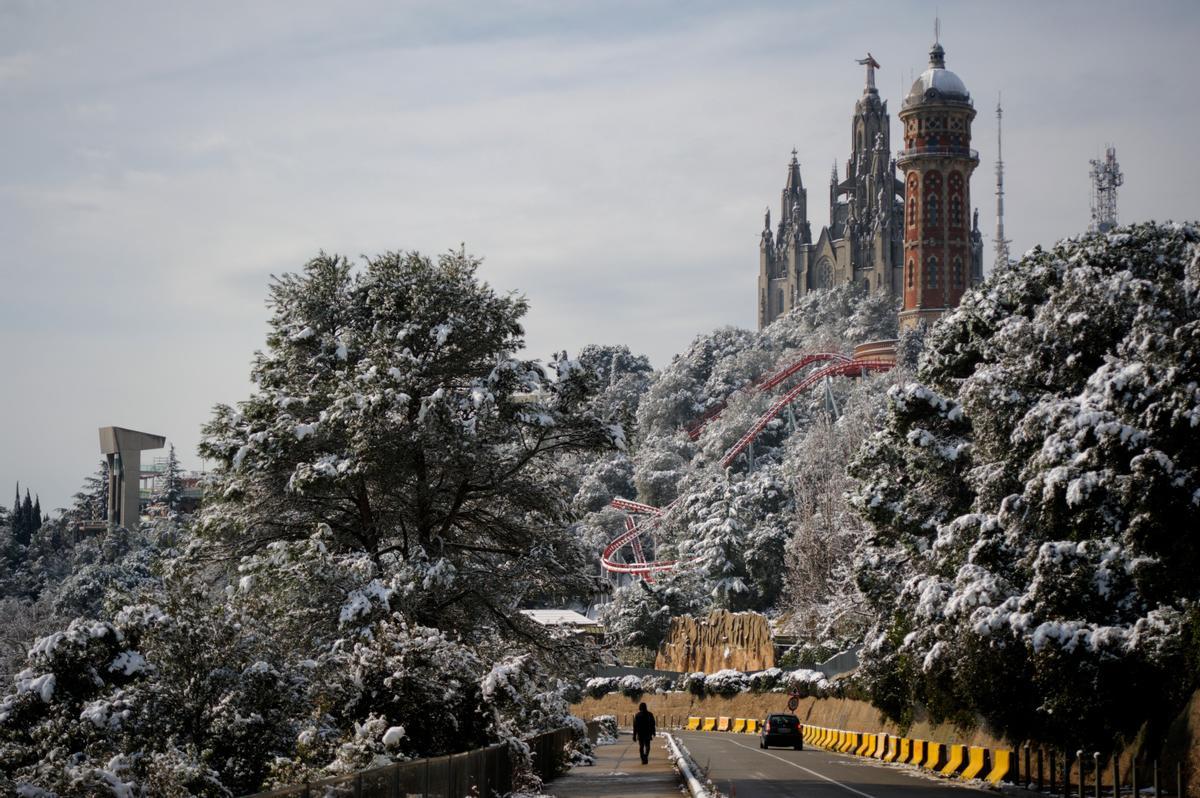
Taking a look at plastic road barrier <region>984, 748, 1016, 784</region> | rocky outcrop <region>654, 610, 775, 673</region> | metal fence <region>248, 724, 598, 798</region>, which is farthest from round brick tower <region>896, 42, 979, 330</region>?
metal fence <region>248, 724, 598, 798</region>

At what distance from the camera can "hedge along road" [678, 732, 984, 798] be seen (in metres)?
27.8

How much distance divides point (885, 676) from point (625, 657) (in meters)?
52.1

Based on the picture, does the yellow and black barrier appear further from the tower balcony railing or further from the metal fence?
the tower balcony railing

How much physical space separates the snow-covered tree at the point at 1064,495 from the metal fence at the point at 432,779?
9691 millimetres

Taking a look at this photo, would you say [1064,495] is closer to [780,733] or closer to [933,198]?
[780,733]

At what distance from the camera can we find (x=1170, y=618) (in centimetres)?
2608

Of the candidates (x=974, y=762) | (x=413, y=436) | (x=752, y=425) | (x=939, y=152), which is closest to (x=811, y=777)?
(x=974, y=762)

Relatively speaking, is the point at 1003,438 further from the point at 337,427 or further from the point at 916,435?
the point at 337,427

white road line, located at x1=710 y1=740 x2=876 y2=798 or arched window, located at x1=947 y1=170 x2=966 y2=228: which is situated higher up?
arched window, located at x1=947 y1=170 x2=966 y2=228

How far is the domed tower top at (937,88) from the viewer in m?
162

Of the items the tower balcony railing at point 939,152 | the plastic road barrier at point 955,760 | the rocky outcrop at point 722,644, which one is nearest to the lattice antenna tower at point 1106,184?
the tower balcony railing at point 939,152

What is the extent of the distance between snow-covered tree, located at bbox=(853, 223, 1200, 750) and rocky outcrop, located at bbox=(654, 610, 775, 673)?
3948 cm

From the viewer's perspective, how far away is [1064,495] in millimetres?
27781

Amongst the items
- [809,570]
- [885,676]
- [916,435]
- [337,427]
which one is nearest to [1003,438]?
[916,435]
